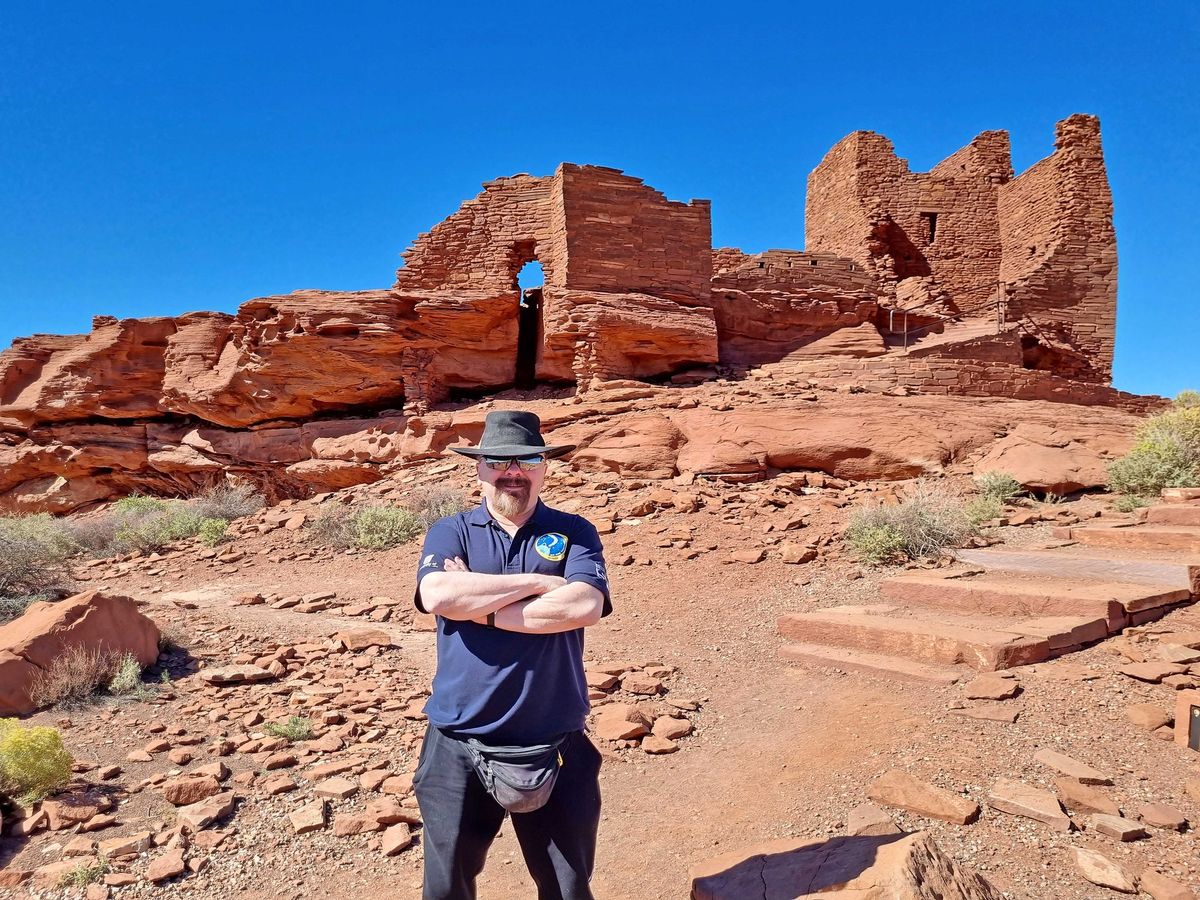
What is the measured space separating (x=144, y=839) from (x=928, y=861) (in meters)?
3.67

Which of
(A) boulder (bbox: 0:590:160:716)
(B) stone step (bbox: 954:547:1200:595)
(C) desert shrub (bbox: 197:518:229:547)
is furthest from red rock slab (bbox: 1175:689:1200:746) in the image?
(C) desert shrub (bbox: 197:518:229:547)

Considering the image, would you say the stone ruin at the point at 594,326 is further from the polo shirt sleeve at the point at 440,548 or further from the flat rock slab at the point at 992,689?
the polo shirt sleeve at the point at 440,548

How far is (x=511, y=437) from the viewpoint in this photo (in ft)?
7.95

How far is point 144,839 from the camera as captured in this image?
11.5 ft

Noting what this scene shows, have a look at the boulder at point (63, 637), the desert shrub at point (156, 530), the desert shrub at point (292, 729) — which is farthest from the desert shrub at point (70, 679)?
the desert shrub at point (156, 530)

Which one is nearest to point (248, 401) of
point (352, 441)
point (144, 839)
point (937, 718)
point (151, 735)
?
point (352, 441)

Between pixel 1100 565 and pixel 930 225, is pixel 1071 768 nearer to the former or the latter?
pixel 1100 565

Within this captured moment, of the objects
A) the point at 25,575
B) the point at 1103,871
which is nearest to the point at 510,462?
the point at 1103,871

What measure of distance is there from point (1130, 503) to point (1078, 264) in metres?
10.5

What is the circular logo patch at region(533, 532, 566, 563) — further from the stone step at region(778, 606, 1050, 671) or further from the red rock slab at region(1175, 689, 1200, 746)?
the stone step at region(778, 606, 1050, 671)

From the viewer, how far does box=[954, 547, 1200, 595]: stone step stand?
18.6ft

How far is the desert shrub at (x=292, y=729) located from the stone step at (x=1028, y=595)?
5.23 m

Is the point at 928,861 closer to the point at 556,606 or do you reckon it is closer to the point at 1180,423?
the point at 556,606

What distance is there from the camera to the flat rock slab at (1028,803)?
120 inches
